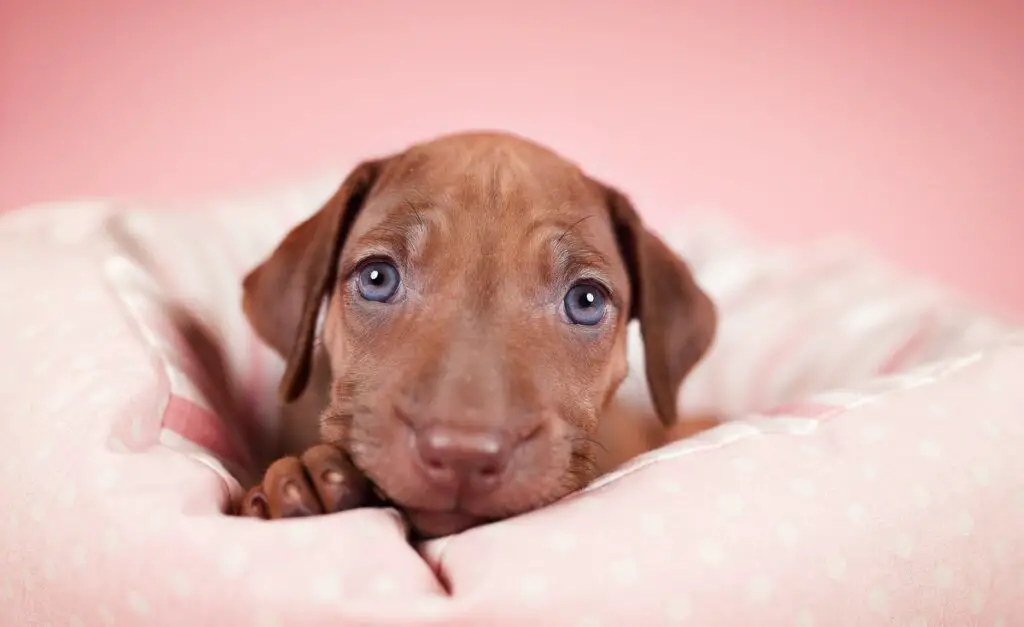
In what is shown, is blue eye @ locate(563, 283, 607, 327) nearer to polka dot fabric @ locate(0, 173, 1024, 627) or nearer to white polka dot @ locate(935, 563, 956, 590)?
polka dot fabric @ locate(0, 173, 1024, 627)

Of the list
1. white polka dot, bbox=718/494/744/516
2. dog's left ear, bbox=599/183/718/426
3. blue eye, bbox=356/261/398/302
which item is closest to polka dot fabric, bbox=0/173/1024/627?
white polka dot, bbox=718/494/744/516

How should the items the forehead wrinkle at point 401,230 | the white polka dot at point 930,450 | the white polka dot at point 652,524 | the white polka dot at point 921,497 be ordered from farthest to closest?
the forehead wrinkle at point 401,230
the white polka dot at point 930,450
the white polka dot at point 921,497
the white polka dot at point 652,524

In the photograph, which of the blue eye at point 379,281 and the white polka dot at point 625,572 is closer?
the white polka dot at point 625,572

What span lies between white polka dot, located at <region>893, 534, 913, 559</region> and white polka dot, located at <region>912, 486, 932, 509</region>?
96mm

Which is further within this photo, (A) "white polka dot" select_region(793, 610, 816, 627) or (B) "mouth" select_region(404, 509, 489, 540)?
(B) "mouth" select_region(404, 509, 489, 540)

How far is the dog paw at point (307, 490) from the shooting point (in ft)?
6.97

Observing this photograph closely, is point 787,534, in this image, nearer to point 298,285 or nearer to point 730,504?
point 730,504

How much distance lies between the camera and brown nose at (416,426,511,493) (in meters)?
1.92

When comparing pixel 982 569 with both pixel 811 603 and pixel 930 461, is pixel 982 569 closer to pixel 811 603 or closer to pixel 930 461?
pixel 930 461

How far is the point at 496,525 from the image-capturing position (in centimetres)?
197

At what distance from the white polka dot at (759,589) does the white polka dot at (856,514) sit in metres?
0.30

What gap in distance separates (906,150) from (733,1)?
146cm

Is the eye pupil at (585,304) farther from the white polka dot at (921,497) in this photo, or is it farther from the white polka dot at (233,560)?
the white polka dot at (233,560)

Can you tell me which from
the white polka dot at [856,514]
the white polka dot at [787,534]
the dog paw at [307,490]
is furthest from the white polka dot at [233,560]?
the white polka dot at [856,514]
